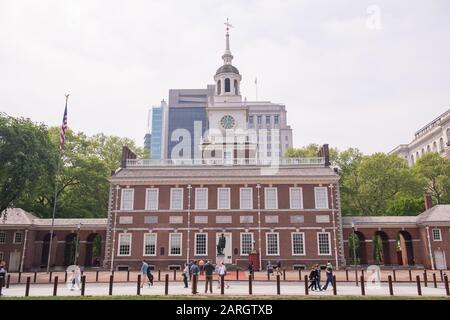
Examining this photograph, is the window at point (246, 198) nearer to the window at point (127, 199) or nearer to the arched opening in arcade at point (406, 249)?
the window at point (127, 199)

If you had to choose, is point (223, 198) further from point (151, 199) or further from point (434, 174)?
point (434, 174)

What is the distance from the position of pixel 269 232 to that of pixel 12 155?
22999 mm

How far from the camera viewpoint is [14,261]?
124ft

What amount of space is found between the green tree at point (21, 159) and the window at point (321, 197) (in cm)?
2433

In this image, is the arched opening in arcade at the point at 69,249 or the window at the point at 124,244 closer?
the window at the point at 124,244

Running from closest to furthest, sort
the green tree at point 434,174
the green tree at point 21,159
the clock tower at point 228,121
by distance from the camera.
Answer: the green tree at point 21,159 < the clock tower at point 228,121 < the green tree at point 434,174

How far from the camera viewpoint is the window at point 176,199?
3812 centimetres

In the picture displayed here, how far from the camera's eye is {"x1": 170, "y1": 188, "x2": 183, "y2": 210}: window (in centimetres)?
3812

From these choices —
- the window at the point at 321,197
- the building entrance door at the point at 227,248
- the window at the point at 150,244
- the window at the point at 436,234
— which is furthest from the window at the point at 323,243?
the window at the point at 150,244

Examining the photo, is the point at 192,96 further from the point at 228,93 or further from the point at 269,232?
the point at 269,232

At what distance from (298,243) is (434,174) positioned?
3031 centimetres

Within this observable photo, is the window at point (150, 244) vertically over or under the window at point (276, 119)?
under

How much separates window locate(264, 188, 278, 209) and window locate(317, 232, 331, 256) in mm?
5023

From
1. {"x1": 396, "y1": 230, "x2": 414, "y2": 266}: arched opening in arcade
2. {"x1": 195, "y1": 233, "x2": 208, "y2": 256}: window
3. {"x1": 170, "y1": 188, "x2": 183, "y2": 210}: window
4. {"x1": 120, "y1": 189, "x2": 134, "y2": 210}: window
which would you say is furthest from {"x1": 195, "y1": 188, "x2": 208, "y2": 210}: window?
{"x1": 396, "y1": 230, "x2": 414, "y2": 266}: arched opening in arcade
